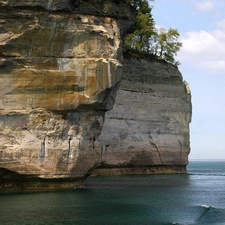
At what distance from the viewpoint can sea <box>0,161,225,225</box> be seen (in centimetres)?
2083

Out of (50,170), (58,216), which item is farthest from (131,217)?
(50,170)

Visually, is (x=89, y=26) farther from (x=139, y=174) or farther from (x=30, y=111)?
(x=139, y=174)

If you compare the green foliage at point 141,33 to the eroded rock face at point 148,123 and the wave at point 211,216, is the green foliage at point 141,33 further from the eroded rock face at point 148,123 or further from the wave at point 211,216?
the wave at point 211,216

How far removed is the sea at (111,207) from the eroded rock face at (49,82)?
5.77 ft

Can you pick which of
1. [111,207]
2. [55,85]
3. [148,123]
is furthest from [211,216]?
[148,123]

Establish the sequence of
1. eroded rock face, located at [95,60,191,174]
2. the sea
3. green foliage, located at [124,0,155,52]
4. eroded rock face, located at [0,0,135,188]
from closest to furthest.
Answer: the sea → eroded rock face, located at [0,0,135,188] → eroded rock face, located at [95,60,191,174] → green foliage, located at [124,0,155,52]

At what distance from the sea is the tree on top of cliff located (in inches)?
987

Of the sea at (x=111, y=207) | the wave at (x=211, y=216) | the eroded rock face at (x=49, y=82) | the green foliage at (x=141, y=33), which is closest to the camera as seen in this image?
the sea at (x=111, y=207)

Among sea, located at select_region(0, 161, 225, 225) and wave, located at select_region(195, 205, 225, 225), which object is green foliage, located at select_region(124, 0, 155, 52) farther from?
wave, located at select_region(195, 205, 225, 225)

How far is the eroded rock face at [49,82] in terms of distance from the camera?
27422mm

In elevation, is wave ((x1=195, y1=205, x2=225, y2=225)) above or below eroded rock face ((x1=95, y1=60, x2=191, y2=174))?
below

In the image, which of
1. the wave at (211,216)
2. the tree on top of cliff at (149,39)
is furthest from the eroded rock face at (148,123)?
the wave at (211,216)

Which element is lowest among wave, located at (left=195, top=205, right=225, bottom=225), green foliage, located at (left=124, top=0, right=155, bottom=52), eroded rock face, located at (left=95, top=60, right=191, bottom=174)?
wave, located at (left=195, top=205, right=225, bottom=225)

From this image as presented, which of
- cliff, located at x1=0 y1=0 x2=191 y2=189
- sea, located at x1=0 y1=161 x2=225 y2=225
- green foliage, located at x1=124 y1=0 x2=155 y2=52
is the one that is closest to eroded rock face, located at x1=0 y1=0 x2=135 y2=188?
cliff, located at x1=0 y1=0 x2=191 y2=189
